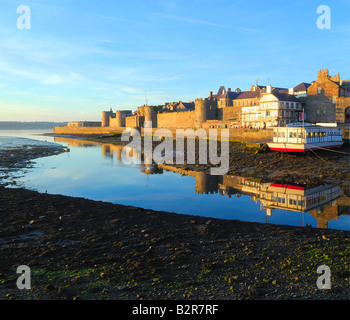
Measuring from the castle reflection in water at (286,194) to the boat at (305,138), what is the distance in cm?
835

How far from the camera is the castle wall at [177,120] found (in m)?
62.3

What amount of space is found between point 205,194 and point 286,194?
464cm

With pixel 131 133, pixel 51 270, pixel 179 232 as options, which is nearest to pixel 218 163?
pixel 179 232

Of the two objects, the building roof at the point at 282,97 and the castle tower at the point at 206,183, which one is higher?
the building roof at the point at 282,97

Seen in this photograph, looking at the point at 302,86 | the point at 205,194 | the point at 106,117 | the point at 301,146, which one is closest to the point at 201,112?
the point at 302,86

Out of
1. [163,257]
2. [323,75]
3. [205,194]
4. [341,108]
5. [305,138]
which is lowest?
[205,194]

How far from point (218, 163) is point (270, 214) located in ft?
50.7

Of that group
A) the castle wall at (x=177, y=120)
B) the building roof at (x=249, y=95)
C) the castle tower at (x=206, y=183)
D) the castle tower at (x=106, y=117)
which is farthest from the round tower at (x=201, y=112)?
the castle tower at (x=106, y=117)

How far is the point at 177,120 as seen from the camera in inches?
2611

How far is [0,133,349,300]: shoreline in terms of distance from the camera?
6254 millimetres

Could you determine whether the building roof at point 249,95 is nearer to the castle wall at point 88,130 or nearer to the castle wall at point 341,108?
the castle wall at point 341,108

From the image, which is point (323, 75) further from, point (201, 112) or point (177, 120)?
point (177, 120)

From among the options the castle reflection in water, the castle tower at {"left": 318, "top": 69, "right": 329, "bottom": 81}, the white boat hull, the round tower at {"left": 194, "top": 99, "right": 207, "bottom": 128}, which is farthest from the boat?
the round tower at {"left": 194, "top": 99, "right": 207, "bottom": 128}
